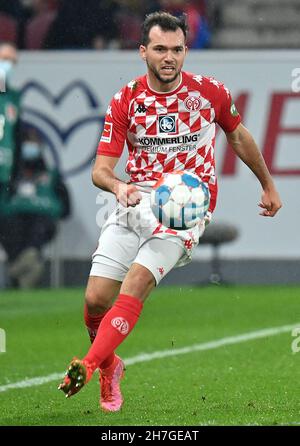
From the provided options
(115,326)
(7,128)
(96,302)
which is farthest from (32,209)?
(115,326)

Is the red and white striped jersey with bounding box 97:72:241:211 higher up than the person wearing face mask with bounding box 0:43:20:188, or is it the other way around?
the red and white striped jersey with bounding box 97:72:241:211

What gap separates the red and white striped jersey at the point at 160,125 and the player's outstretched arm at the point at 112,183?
0.06 meters

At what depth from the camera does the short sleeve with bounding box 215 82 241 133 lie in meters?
7.23

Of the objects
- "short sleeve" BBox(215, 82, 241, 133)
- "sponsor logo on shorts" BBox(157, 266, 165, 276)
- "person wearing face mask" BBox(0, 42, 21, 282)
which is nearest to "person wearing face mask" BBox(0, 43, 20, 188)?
"person wearing face mask" BBox(0, 42, 21, 282)

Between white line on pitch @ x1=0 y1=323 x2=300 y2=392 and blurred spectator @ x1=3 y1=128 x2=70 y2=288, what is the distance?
421cm

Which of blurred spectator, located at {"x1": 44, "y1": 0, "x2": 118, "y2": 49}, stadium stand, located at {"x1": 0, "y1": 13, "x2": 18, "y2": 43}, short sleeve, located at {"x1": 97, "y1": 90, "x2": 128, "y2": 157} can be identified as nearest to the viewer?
short sleeve, located at {"x1": 97, "y1": 90, "x2": 128, "y2": 157}

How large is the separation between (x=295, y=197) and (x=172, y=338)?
4.16m

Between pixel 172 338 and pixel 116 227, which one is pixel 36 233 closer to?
pixel 172 338

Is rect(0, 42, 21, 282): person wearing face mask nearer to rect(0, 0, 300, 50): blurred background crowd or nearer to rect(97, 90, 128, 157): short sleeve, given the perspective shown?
rect(0, 0, 300, 50): blurred background crowd

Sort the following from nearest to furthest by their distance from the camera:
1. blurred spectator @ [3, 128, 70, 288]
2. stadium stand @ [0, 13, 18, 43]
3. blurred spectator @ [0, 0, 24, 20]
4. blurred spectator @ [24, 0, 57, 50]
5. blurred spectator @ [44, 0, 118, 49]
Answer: blurred spectator @ [3, 128, 70, 288]
blurred spectator @ [44, 0, 118, 49]
blurred spectator @ [24, 0, 57, 50]
stadium stand @ [0, 13, 18, 43]
blurred spectator @ [0, 0, 24, 20]

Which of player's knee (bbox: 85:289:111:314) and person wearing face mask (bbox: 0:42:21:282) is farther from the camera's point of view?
person wearing face mask (bbox: 0:42:21:282)

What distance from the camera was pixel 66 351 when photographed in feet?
33.3

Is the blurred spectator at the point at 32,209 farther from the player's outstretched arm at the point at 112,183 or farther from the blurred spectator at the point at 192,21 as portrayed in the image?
the player's outstretched arm at the point at 112,183

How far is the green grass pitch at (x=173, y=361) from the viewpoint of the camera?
6.82m
